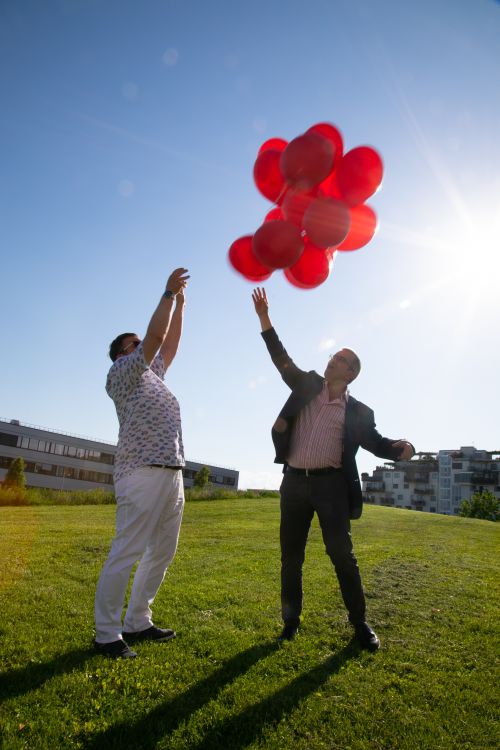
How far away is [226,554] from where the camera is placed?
7453 millimetres

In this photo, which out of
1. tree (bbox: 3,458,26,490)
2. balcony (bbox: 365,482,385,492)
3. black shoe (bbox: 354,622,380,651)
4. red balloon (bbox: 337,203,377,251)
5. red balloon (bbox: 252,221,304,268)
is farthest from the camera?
balcony (bbox: 365,482,385,492)

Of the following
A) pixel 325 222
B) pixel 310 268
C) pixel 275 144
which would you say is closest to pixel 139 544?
pixel 310 268

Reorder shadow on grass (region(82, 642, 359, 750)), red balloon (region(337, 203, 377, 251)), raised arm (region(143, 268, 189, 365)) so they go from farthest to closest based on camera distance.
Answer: red balloon (region(337, 203, 377, 251)) < raised arm (region(143, 268, 189, 365)) < shadow on grass (region(82, 642, 359, 750))

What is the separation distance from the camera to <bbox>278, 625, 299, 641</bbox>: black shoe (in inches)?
139

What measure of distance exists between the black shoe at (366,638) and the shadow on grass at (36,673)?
189 cm

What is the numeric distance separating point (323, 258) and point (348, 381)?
3.47ft

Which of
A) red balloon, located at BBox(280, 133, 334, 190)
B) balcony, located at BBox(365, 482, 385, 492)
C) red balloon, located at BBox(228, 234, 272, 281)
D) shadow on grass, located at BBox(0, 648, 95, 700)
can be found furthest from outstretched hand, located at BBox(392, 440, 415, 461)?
balcony, located at BBox(365, 482, 385, 492)

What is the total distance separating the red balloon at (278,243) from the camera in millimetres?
3547

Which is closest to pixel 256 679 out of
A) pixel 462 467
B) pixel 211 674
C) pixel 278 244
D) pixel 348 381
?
pixel 211 674

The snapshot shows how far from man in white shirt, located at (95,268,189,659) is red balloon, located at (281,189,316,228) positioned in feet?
3.21

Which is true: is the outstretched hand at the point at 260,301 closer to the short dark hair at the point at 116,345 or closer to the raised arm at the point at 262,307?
the raised arm at the point at 262,307

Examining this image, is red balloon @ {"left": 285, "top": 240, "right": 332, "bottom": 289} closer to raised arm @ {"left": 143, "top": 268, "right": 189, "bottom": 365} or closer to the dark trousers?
raised arm @ {"left": 143, "top": 268, "right": 189, "bottom": 365}

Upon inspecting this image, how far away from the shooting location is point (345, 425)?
381cm

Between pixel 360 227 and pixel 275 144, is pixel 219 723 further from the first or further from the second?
pixel 275 144
